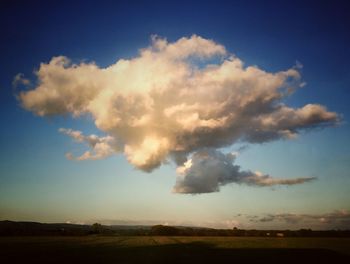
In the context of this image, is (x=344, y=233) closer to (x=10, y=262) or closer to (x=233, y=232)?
(x=233, y=232)

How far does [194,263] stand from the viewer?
47375 mm

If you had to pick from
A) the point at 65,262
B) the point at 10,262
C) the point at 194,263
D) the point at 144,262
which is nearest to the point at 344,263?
the point at 194,263

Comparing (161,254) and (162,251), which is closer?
(161,254)

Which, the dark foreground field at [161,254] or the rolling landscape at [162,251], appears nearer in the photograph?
the dark foreground field at [161,254]

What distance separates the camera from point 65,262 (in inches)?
1785

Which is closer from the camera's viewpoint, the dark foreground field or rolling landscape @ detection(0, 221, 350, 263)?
the dark foreground field

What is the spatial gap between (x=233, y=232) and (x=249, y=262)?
156 m

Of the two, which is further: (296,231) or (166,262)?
(296,231)

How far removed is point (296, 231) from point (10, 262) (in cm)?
17600

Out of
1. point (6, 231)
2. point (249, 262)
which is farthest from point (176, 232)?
point (249, 262)

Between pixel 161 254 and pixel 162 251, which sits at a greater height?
pixel 161 254

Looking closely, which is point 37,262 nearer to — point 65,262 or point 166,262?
point 65,262

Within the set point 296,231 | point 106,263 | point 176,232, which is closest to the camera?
point 106,263

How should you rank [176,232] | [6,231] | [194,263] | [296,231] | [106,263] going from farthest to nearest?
1. [176,232]
2. [296,231]
3. [6,231]
4. [194,263]
5. [106,263]
